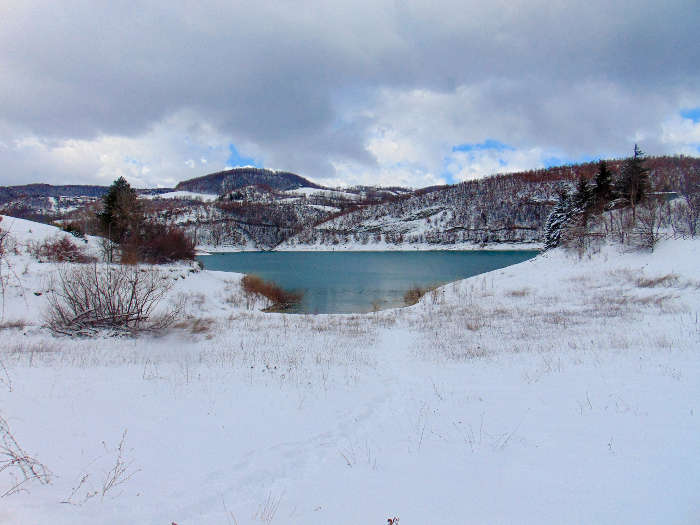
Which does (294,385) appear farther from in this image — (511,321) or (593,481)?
(511,321)

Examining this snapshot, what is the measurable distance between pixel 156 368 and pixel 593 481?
8851mm

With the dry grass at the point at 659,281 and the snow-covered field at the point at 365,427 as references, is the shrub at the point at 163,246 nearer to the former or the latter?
the snow-covered field at the point at 365,427

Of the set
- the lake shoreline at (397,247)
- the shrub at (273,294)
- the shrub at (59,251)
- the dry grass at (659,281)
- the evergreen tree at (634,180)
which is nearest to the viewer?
the dry grass at (659,281)

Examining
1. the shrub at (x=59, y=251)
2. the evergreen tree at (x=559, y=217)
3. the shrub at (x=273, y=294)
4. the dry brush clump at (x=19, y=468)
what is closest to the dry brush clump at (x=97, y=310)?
the dry brush clump at (x=19, y=468)

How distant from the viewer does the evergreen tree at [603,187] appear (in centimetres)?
4272

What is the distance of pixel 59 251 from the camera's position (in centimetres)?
2644

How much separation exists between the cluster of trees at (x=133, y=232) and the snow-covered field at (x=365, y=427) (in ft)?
79.4

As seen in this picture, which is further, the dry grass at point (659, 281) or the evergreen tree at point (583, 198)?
the evergreen tree at point (583, 198)

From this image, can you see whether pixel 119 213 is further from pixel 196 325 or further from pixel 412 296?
pixel 412 296

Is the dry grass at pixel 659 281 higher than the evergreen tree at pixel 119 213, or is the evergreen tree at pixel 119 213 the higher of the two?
the evergreen tree at pixel 119 213

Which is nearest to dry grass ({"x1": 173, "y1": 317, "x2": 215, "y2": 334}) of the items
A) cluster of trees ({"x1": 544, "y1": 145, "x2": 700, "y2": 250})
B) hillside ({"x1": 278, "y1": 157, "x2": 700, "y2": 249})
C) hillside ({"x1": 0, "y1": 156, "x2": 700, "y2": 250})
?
cluster of trees ({"x1": 544, "y1": 145, "x2": 700, "y2": 250})

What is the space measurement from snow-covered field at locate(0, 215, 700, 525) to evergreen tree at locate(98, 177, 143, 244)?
90.4 feet

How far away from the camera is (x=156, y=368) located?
873cm

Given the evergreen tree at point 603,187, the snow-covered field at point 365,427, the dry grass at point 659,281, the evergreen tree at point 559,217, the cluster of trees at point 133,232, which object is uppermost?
the evergreen tree at point 603,187
